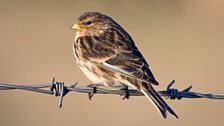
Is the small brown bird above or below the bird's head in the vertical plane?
below

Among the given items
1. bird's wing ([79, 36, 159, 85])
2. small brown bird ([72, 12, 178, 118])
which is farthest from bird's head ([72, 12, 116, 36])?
bird's wing ([79, 36, 159, 85])

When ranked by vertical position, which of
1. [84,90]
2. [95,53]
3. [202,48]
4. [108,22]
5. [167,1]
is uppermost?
[167,1]

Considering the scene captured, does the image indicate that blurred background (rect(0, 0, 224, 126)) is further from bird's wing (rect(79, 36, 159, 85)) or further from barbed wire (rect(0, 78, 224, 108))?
barbed wire (rect(0, 78, 224, 108))

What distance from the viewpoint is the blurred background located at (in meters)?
12.9

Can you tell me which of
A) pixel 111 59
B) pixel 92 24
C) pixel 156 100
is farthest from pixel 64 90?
pixel 92 24

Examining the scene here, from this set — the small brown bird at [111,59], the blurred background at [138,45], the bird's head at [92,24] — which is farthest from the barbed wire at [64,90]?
the blurred background at [138,45]

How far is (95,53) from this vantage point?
9.03 m

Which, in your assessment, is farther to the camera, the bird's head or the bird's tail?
the bird's head

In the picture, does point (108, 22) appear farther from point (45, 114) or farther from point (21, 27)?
point (21, 27)

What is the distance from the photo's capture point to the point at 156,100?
8.17m

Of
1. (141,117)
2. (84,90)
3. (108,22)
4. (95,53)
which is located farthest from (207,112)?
(84,90)

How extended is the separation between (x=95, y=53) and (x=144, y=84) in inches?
33.2

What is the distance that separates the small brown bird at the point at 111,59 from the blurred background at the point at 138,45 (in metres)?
3.07

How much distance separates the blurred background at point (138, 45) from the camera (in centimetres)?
1293
